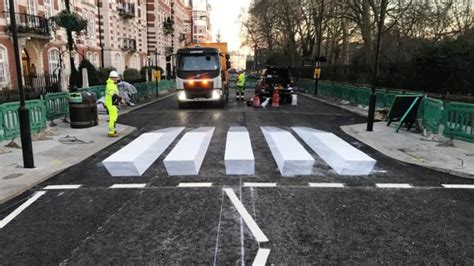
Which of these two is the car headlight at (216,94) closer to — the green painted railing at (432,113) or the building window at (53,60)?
the green painted railing at (432,113)

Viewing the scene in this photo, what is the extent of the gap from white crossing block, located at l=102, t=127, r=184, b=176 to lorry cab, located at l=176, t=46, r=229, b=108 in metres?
8.32

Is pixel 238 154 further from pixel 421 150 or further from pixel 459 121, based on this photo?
pixel 459 121

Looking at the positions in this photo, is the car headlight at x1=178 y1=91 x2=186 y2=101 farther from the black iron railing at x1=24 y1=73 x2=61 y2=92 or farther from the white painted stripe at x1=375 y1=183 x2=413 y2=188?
the white painted stripe at x1=375 y1=183 x2=413 y2=188

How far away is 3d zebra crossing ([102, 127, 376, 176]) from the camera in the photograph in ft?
25.4

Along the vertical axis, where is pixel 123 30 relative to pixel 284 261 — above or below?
above

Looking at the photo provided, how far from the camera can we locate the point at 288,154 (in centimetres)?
900

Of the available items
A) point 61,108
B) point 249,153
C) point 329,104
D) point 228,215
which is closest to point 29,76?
point 61,108

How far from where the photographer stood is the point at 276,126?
13.7 metres

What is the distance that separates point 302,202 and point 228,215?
1260 mm

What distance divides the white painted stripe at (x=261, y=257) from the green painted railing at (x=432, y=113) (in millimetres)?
8477

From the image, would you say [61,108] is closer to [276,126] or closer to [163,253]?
[276,126]

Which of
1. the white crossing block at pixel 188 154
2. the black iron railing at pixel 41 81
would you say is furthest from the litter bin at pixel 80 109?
the black iron railing at pixel 41 81

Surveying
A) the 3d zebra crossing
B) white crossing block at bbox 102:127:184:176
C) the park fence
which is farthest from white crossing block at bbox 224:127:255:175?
the park fence

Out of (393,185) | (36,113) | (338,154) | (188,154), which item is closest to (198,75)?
(36,113)
